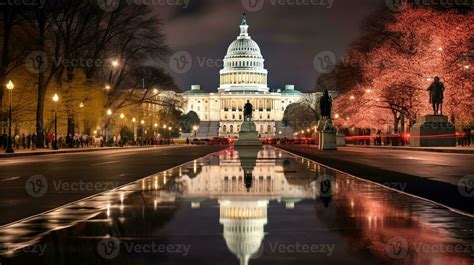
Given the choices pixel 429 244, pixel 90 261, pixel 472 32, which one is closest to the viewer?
pixel 90 261

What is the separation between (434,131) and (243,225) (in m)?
53.5

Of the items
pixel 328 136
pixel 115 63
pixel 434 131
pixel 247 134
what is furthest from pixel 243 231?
pixel 247 134

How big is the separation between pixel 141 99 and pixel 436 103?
37.3 metres

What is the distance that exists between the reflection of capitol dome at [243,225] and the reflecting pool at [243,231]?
0.02 meters

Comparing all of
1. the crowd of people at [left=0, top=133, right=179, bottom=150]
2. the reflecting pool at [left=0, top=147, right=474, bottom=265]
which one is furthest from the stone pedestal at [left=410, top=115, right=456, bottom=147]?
the reflecting pool at [left=0, top=147, right=474, bottom=265]

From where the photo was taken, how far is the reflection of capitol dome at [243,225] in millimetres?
9250

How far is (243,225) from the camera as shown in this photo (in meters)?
11.5

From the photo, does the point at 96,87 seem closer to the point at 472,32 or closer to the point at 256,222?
the point at 472,32

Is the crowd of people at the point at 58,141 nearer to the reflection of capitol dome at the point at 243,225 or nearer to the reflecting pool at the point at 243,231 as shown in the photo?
the reflecting pool at the point at 243,231

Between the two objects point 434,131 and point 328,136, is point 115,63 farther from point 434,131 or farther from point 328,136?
point 434,131

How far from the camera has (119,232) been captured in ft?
35.7

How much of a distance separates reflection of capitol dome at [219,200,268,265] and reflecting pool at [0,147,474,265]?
0.7 inches

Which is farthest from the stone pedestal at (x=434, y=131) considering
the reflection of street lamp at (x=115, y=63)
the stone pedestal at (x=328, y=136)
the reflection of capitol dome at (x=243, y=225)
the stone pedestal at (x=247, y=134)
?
the reflection of capitol dome at (x=243, y=225)

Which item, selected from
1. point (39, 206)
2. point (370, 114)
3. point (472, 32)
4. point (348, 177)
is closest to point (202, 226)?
point (39, 206)
